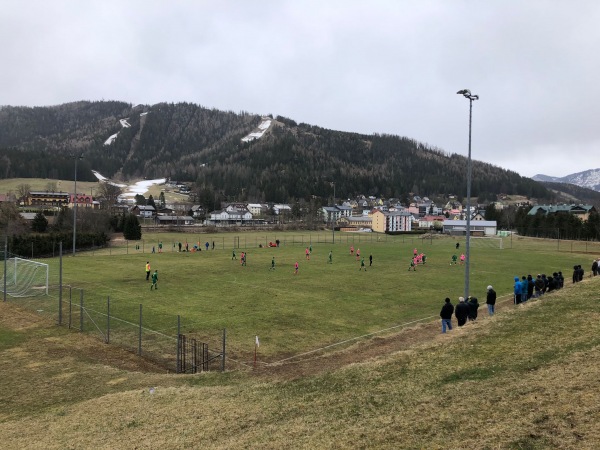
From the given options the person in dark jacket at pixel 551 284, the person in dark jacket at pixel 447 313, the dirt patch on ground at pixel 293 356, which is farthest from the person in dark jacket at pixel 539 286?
the person in dark jacket at pixel 447 313

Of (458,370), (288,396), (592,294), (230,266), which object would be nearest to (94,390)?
(288,396)

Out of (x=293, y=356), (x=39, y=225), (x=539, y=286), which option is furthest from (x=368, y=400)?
(x=39, y=225)

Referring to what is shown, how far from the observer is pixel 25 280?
3356 centimetres

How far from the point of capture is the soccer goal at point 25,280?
30681 mm

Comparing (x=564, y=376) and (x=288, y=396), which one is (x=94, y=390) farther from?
(x=564, y=376)

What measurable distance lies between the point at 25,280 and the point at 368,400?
3238cm

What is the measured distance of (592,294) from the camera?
59.7 feet

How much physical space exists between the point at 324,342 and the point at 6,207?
77.6 metres

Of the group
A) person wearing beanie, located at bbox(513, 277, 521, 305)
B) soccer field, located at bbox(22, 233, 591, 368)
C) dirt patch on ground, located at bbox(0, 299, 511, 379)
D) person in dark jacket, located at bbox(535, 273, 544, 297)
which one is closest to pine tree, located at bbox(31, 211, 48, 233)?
soccer field, located at bbox(22, 233, 591, 368)

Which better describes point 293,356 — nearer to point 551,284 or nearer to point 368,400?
point 368,400

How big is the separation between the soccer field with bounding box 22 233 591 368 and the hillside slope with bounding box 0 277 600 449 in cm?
526

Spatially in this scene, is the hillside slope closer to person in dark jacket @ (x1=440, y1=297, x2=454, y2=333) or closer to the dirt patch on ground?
the dirt patch on ground

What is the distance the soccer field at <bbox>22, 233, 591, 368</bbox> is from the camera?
2186 centimetres

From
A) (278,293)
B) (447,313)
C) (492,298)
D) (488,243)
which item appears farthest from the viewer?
(488,243)
